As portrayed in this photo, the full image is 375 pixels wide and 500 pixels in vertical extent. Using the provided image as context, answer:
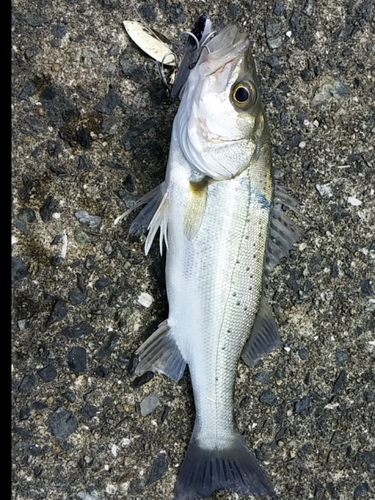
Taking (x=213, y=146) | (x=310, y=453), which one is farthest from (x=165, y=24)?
(x=310, y=453)

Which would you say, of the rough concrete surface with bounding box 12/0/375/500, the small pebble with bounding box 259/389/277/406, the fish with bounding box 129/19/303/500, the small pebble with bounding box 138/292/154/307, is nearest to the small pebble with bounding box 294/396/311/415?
the rough concrete surface with bounding box 12/0/375/500

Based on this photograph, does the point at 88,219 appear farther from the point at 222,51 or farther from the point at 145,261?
the point at 222,51

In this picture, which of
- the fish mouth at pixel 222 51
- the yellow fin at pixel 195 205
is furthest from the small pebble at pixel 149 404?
the fish mouth at pixel 222 51

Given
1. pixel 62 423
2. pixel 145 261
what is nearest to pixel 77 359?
pixel 62 423

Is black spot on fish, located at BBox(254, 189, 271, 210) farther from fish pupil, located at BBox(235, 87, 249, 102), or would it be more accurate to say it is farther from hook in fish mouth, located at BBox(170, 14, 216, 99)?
hook in fish mouth, located at BBox(170, 14, 216, 99)

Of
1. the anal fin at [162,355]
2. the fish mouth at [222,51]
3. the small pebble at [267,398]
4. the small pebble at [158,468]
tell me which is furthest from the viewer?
the small pebble at [267,398]

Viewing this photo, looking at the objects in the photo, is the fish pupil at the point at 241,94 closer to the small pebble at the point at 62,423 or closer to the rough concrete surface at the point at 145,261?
the rough concrete surface at the point at 145,261

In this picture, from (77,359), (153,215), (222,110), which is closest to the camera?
(222,110)
